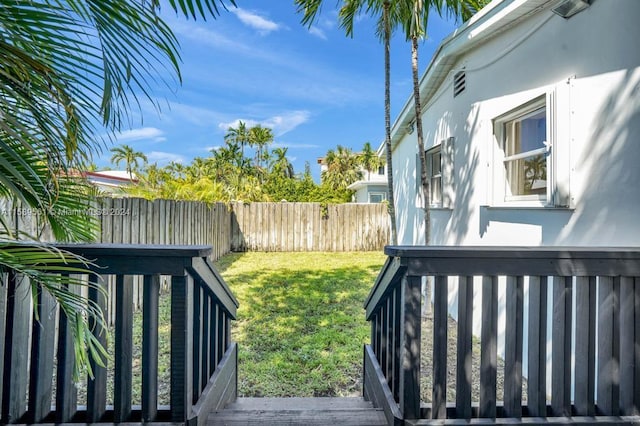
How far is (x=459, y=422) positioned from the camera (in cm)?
153

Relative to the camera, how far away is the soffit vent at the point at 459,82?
4.32 m

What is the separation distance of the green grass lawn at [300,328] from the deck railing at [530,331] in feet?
4.67

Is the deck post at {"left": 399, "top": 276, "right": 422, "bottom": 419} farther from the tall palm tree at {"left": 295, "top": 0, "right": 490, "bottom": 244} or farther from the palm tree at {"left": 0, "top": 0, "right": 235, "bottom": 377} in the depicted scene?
the tall palm tree at {"left": 295, "top": 0, "right": 490, "bottom": 244}

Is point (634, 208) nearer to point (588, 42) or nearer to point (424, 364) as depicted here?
point (588, 42)

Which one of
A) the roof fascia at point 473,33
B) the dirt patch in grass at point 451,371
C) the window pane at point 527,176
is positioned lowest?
the dirt patch in grass at point 451,371

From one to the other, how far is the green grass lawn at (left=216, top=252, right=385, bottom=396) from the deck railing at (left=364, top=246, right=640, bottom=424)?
142 centimetres

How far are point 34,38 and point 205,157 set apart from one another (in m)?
26.6

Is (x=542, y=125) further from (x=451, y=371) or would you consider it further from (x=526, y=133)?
(x=451, y=371)

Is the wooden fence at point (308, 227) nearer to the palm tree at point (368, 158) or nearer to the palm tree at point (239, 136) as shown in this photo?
the palm tree at point (368, 158)

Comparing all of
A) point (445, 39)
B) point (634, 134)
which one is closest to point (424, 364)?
point (634, 134)

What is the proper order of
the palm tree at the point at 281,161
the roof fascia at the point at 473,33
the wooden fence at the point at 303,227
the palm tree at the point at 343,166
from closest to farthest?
1. the roof fascia at the point at 473,33
2. the wooden fence at the point at 303,227
3. the palm tree at the point at 343,166
4. the palm tree at the point at 281,161

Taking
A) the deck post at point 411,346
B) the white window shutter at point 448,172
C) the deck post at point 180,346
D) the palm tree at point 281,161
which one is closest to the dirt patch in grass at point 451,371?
the deck post at point 411,346

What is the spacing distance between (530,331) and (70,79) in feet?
7.57

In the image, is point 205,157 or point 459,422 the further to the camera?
point 205,157
